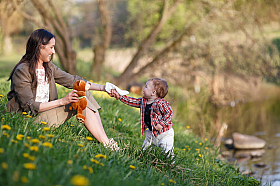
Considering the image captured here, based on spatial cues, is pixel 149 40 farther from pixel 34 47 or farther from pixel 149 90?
pixel 34 47

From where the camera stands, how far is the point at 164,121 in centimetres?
334

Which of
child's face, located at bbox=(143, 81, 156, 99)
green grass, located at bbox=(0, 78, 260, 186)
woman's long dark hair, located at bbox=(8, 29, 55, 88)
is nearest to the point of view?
green grass, located at bbox=(0, 78, 260, 186)

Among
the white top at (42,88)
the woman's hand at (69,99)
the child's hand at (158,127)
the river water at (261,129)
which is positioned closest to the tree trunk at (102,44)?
the river water at (261,129)

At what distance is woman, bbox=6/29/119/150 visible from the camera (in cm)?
287

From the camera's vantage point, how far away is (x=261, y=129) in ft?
29.5

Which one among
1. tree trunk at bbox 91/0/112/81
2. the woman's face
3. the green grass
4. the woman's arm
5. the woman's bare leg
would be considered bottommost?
the green grass

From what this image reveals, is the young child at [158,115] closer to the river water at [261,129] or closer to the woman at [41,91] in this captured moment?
the woman at [41,91]

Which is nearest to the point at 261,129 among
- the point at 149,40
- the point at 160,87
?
the point at 149,40

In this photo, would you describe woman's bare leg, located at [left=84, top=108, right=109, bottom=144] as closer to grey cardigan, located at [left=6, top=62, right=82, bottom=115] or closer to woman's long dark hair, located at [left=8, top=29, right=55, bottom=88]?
grey cardigan, located at [left=6, top=62, right=82, bottom=115]

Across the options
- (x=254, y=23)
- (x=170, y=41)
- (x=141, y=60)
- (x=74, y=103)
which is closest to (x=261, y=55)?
(x=254, y=23)

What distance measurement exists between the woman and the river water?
102 inches

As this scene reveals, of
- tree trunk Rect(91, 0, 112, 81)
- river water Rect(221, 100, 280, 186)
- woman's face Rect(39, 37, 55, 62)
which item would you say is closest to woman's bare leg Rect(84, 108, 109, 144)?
woman's face Rect(39, 37, 55, 62)

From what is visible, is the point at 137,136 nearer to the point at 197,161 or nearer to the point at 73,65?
the point at 197,161

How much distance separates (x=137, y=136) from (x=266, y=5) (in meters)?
7.39
